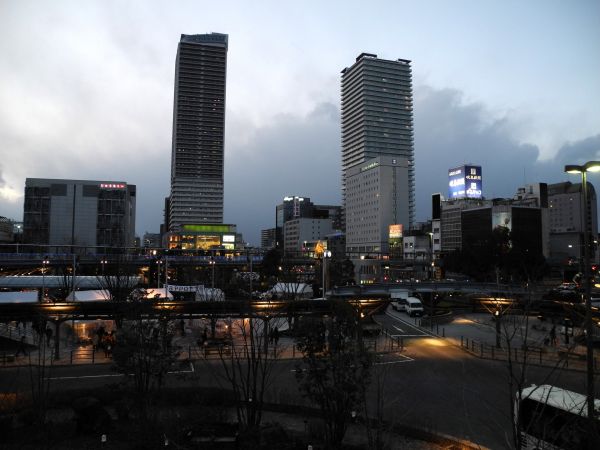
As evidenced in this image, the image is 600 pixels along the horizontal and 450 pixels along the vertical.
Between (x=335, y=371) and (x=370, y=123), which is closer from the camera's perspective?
(x=335, y=371)

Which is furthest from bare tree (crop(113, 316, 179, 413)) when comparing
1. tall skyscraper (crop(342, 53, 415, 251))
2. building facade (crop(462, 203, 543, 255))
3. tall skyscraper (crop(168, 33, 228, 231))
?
tall skyscraper (crop(168, 33, 228, 231))

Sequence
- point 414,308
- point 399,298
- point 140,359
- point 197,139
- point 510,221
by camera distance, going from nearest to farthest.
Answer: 1. point 140,359
2. point 414,308
3. point 399,298
4. point 510,221
5. point 197,139

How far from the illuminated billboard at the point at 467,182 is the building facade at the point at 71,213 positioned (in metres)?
95.7

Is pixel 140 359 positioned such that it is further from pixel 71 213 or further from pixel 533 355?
pixel 71 213

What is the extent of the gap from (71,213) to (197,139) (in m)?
81.9

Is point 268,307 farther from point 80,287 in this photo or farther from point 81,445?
point 80,287

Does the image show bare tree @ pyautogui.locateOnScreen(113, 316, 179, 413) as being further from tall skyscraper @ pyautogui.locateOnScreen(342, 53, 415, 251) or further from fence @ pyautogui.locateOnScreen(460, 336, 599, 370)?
tall skyscraper @ pyautogui.locateOnScreen(342, 53, 415, 251)

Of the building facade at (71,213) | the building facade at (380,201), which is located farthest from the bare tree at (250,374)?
the building facade at (380,201)

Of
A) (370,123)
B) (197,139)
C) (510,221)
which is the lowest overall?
(510,221)

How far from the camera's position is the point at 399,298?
48844 millimetres

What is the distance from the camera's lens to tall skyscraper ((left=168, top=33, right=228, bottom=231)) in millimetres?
184625

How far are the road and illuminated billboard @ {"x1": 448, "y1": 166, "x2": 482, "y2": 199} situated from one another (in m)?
85.9

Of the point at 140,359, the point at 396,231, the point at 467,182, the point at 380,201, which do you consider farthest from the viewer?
the point at 380,201

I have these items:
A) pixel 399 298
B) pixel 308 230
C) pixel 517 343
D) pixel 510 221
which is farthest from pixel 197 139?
pixel 517 343
